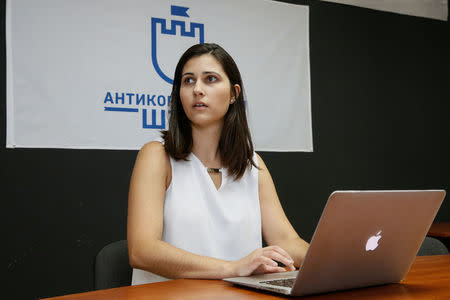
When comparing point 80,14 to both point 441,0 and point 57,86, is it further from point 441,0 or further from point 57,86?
point 441,0

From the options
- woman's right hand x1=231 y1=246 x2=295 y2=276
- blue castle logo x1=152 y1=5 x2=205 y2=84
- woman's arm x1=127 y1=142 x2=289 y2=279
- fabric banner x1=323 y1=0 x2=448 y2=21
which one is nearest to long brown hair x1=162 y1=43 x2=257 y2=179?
woman's arm x1=127 y1=142 x2=289 y2=279

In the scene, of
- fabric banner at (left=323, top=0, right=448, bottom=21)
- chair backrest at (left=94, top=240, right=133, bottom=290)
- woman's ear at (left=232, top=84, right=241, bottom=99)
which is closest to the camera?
chair backrest at (left=94, top=240, right=133, bottom=290)

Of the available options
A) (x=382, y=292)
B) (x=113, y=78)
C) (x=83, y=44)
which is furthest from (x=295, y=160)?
(x=382, y=292)

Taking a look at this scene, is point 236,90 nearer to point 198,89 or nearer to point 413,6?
point 198,89

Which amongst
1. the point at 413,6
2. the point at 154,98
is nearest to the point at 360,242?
the point at 154,98

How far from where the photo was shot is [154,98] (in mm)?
2980

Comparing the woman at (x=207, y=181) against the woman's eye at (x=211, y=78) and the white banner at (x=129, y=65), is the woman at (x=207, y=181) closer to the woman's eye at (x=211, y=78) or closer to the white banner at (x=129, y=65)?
the woman's eye at (x=211, y=78)

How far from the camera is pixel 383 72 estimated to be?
4.00m

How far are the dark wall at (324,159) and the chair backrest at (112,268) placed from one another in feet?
3.87

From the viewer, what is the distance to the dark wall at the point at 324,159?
8.66 feet

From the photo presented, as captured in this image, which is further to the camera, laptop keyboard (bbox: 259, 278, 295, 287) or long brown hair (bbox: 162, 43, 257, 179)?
long brown hair (bbox: 162, 43, 257, 179)

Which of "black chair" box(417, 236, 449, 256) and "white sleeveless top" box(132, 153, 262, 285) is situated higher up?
"white sleeveless top" box(132, 153, 262, 285)

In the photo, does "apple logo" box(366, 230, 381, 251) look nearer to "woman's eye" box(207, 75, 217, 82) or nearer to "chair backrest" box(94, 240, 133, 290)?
"chair backrest" box(94, 240, 133, 290)

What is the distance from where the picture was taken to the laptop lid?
3.30 feet
